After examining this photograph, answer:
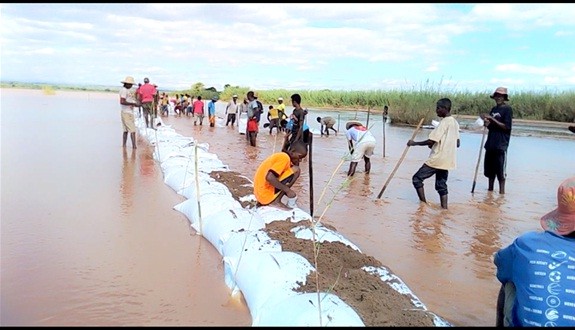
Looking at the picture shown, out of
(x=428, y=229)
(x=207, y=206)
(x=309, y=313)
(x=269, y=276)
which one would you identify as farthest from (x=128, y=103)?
(x=309, y=313)

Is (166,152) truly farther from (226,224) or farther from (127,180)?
(226,224)

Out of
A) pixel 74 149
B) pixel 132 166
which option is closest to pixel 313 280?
pixel 132 166

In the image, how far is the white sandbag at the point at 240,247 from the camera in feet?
10.1

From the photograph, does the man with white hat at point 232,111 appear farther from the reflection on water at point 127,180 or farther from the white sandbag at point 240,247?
the white sandbag at point 240,247

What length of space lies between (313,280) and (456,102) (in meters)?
25.3

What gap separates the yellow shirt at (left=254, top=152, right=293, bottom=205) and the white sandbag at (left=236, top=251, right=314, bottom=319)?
1.29 meters

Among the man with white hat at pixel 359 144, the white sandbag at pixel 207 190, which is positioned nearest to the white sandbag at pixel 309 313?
the white sandbag at pixel 207 190

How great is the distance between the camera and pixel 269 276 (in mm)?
2705

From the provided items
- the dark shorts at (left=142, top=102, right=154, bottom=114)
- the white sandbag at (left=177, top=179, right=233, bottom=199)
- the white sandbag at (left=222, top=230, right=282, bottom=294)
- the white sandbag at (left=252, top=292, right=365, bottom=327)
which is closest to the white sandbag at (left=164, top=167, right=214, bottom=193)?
the white sandbag at (left=177, top=179, right=233, bottom=199)

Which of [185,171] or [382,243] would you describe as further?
[185,171]

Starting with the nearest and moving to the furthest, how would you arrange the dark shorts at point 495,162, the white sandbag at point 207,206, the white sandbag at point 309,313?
1. the white sandbag at point 309,313
2. the white sandbag at point 207,206
3. the dark shorts at point 495,162

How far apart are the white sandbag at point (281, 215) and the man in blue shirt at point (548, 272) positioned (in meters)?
2.02

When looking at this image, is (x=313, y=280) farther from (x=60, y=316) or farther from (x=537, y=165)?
(x=537, y=165)

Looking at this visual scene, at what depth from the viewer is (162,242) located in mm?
3963
